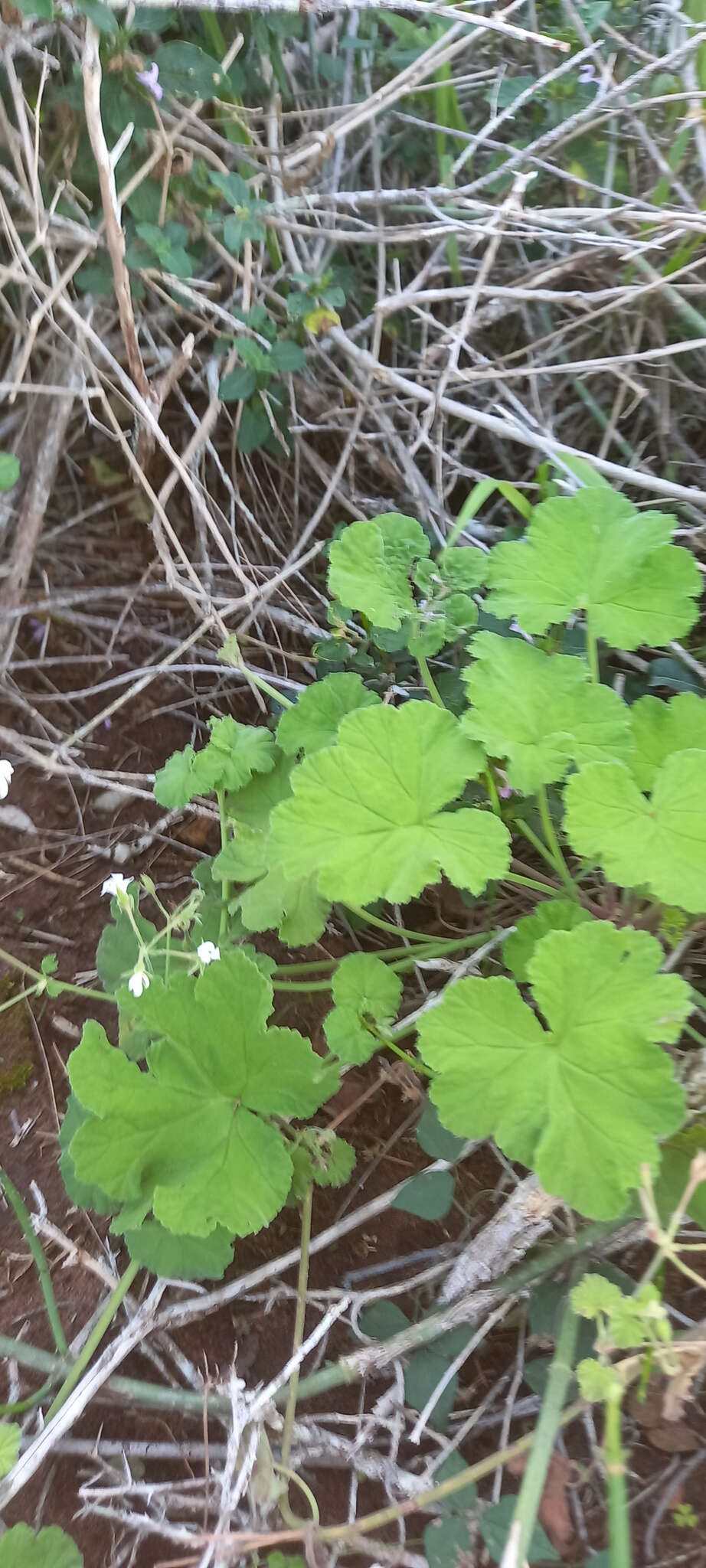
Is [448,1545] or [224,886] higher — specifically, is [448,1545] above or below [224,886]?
below

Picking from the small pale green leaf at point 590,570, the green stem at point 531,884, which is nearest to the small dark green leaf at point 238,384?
the small pale green leaf at point 590,570

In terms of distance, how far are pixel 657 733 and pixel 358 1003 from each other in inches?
16.3

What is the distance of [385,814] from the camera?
91 cm

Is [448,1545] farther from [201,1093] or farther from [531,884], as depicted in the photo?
[531,884]

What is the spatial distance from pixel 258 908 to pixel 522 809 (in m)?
0.32

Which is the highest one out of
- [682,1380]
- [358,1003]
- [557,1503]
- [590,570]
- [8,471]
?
[8,471]

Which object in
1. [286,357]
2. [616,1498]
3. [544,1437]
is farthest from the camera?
[286,357]

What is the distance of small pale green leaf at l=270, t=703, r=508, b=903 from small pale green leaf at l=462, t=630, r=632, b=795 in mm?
37

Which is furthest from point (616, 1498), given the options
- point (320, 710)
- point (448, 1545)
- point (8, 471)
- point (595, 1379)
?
point (8, 471)

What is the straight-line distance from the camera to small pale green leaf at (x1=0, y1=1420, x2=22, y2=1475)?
33.7 inches

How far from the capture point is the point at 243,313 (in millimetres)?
1321

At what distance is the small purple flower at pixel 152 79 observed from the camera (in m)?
1.14

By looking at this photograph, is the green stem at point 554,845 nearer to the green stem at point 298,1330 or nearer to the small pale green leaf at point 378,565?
the small pale green leaf at point 378,565

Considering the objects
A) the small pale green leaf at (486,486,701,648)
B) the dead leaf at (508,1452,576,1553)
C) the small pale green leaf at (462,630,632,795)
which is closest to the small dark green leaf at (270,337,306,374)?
the small pale green leaf at (486,486,701,648)
